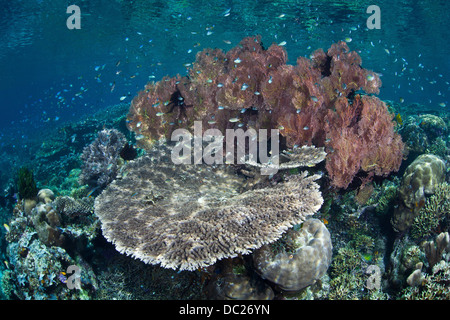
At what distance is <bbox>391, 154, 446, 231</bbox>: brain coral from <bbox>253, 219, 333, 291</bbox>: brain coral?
8.49 ft

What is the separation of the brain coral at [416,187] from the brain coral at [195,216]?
2821 millimetres

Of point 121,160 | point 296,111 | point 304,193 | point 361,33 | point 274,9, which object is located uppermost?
point 274,9

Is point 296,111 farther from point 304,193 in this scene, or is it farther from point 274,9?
point 274,9

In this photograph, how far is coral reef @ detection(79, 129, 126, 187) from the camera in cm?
685

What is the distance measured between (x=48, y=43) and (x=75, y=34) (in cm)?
652

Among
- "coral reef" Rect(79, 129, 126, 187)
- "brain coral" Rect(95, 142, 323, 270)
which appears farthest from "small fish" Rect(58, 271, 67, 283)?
"coral reef" Rect(79, 129, 126, 187)

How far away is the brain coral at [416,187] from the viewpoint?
16.6 ft

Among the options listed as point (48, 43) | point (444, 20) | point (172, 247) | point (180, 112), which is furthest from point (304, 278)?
point (48, 43)

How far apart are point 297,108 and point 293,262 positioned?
312cm

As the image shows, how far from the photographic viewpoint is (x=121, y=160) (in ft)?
24.5
